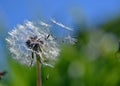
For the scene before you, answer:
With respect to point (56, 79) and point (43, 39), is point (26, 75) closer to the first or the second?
point (56, 79)

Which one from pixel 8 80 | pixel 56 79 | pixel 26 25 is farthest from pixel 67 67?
pixel 26 25

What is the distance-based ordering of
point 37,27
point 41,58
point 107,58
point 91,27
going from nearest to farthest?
point 41,58 < point 37,27 < point 107,58 < point 91,27

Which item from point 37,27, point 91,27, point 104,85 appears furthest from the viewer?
point 91,27

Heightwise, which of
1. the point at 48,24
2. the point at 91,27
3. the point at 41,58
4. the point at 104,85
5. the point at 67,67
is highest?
the point at 91,27

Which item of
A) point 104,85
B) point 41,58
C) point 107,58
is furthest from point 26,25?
point 107,58

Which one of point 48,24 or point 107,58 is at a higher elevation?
point 107,58

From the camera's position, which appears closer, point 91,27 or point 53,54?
point 53,54
